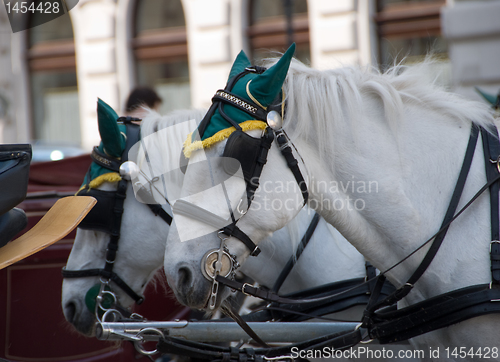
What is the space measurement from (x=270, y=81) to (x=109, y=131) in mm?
927

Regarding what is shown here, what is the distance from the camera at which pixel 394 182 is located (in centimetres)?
148

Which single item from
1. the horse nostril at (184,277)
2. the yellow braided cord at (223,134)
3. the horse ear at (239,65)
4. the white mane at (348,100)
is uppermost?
the horse ear at (239,65)

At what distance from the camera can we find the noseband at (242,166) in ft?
4.57

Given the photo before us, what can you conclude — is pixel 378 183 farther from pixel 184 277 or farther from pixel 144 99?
pixel 144 99

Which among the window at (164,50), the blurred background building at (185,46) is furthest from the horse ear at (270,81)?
the window at (164,50)

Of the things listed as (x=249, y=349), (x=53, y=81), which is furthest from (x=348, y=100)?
(x=53, y=81)

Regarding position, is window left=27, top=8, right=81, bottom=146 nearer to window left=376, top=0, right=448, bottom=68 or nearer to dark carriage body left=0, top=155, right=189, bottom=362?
window left=376, top=0, right=448, bottom=68

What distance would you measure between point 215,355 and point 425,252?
90 cm

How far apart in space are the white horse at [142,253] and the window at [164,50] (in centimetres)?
494

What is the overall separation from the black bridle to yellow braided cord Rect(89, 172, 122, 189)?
0.02 metres

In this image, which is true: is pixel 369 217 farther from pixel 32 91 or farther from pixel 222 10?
pixel 32 91

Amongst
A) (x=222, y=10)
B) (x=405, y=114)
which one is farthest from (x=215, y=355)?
(x=222, y=10)

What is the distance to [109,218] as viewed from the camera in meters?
2.02

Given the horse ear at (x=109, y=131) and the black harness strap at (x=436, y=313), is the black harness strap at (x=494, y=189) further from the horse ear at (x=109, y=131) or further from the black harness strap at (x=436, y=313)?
the horse ear at (x=109, y=131)
